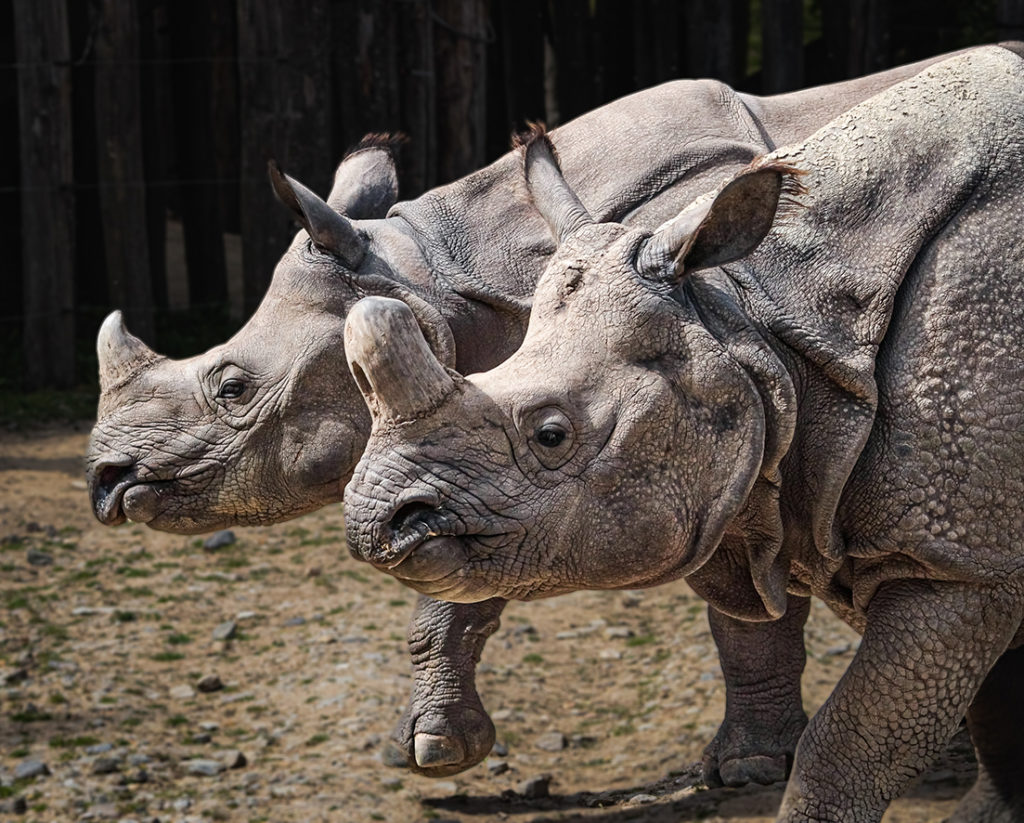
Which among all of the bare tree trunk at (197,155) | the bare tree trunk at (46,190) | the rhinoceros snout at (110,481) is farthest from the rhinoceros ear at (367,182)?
the bare tree trunk at (197,155)

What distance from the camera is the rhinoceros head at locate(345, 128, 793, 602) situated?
116 inches

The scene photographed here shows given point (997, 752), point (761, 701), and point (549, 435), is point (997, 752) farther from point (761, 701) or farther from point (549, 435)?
point (549, 435)

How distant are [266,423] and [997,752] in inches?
79.6

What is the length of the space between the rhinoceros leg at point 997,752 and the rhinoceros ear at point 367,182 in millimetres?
2150

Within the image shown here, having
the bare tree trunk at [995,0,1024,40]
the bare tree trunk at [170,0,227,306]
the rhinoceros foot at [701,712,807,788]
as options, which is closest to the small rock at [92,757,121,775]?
the rhinoceros foot at [701,712,807,788]

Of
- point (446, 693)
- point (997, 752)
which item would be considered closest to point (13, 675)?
point (446, 693)

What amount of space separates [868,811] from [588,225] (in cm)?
128

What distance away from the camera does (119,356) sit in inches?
181

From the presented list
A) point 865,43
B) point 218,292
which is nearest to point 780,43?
point 865,43

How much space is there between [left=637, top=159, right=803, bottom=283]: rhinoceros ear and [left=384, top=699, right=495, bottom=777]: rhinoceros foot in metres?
2.06

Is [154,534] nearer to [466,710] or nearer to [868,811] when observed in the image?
[466,710]

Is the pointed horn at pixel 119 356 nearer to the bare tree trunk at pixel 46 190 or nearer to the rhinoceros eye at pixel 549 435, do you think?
the rhinoceros eye at pixel 549 435

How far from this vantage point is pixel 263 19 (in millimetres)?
9781

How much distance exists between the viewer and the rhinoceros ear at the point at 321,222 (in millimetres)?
4402
